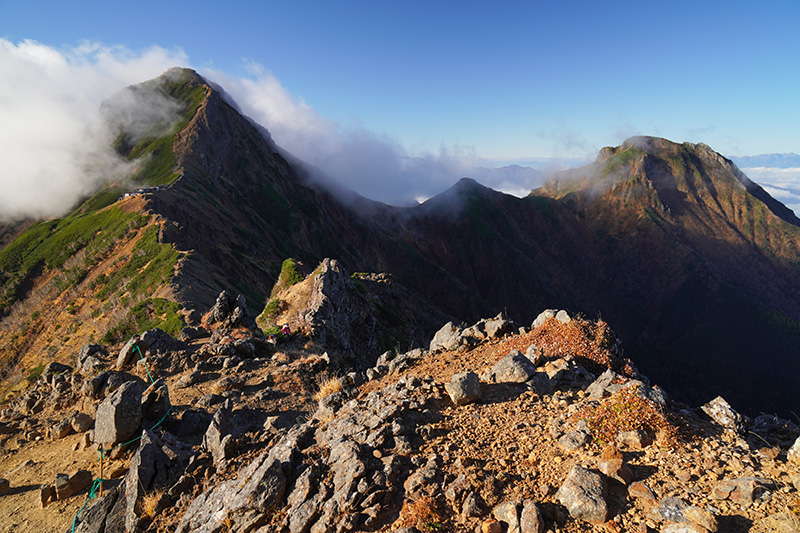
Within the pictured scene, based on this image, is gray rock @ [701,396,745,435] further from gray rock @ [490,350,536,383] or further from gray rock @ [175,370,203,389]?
gray rock @ [175,370,203,389]

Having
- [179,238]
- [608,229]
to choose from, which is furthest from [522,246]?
[179,238]

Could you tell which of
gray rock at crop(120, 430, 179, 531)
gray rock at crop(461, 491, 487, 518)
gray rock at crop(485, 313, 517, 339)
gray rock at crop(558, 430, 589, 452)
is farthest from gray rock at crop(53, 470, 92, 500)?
gray rock at crop(485, 313, 517, 339)

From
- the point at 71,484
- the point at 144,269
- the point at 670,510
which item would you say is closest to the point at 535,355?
the point at 670,510

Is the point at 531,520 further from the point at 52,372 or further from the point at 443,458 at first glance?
the point at 52,372

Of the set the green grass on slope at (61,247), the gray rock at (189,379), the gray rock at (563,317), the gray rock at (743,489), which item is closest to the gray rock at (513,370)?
the gray rock at (563,317)

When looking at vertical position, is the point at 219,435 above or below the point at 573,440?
below

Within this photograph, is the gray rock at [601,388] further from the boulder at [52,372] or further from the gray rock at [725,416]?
the boulder at [52,372]

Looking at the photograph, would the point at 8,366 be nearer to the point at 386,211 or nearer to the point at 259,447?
the point at 259,447
